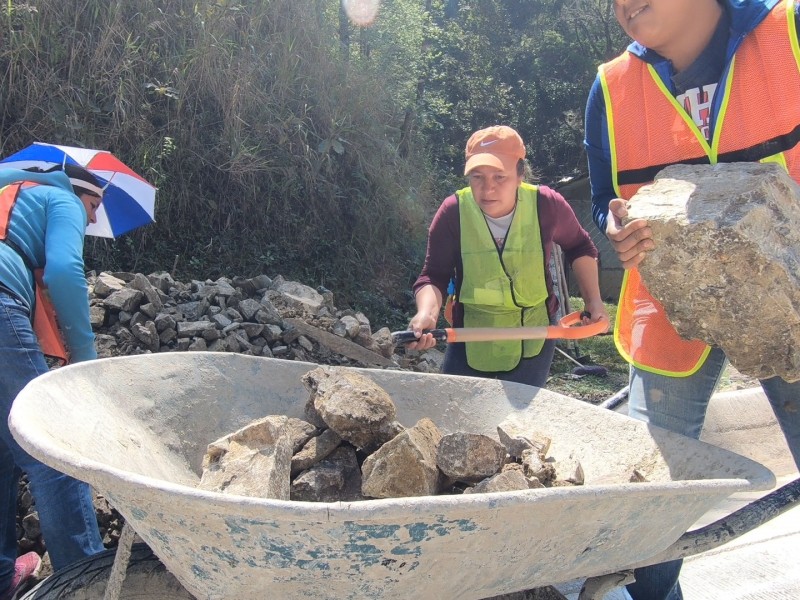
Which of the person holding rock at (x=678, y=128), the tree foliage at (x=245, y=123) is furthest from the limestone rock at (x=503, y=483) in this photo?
the tree foliage at (x=245, y=123)

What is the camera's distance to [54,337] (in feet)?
7.66

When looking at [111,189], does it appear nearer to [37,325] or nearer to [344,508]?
[37,325]

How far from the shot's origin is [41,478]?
7.23ft

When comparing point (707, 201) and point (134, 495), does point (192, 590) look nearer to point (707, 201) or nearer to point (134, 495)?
point (134, 495)

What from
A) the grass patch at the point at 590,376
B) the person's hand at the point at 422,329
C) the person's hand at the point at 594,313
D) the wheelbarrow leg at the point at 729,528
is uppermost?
the person's hand at the point at 422,329

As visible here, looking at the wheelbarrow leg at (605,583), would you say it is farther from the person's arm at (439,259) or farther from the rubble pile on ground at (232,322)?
the rubble pile on ground at (232,322)

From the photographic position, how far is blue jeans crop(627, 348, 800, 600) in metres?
1.87

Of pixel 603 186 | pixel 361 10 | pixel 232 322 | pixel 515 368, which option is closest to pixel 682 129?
pixel 603 186

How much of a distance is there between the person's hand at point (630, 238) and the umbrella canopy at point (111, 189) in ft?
7.63

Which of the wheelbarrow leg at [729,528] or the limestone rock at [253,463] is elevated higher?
the limestone rock at [253,463]

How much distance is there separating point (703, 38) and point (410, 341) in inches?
54.2

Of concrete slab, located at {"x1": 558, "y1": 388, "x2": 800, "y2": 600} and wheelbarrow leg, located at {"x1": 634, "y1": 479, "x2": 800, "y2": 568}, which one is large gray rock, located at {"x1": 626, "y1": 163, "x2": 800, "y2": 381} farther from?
concrete slab, located at {"x1": 558, "y1": 388, "x2": 800, "y2": 600}

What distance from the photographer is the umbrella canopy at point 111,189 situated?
2969 mm

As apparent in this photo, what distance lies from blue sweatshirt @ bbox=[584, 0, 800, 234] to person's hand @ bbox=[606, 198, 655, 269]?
0.93 ft
